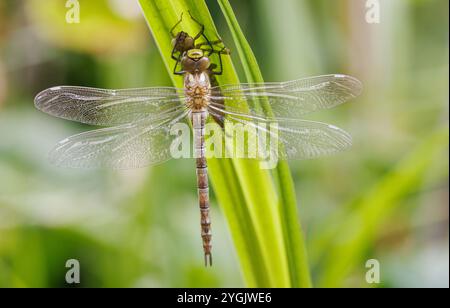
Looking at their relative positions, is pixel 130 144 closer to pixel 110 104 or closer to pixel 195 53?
pixel 110 104

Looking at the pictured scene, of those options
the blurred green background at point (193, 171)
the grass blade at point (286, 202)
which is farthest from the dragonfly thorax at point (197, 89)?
the blurred green background at point (193, 171)

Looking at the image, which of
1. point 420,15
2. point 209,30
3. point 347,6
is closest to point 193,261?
point 209,30

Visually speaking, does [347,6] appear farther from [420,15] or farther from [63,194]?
[63,194]

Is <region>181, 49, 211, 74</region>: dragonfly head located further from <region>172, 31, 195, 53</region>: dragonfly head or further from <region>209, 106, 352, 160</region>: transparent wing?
<region>209, 106, 352, 160</region>: transparent wing

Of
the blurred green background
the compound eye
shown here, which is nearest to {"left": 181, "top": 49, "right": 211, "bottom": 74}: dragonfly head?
the compound eye

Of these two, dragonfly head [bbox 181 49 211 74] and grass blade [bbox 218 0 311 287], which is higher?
dragonfly head [bbox 181 49 211 74]

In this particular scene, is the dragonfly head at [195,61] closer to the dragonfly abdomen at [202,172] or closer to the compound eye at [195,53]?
the compound eye at [195,53]

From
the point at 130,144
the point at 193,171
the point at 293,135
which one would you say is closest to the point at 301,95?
the point at 293,135
